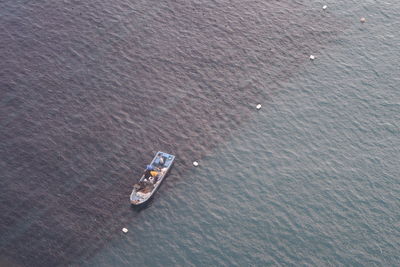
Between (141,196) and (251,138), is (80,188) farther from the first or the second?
(251,138)

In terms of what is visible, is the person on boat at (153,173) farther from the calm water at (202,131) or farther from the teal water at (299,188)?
the calm water at (202,131)

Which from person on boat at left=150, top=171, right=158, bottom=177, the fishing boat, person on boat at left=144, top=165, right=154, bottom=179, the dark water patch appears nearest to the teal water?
the fishing boat

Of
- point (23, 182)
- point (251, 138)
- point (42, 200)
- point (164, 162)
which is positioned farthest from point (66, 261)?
point (251, 138)

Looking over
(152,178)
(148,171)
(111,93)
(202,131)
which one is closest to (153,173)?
(152,178)

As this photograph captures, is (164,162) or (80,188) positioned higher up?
(164,162)

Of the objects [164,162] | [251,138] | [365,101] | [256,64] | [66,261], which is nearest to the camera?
[66,261]

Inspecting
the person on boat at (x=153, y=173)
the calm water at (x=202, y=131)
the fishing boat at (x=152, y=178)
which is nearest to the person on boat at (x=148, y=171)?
the fishing boat at (x=152, y=178)
